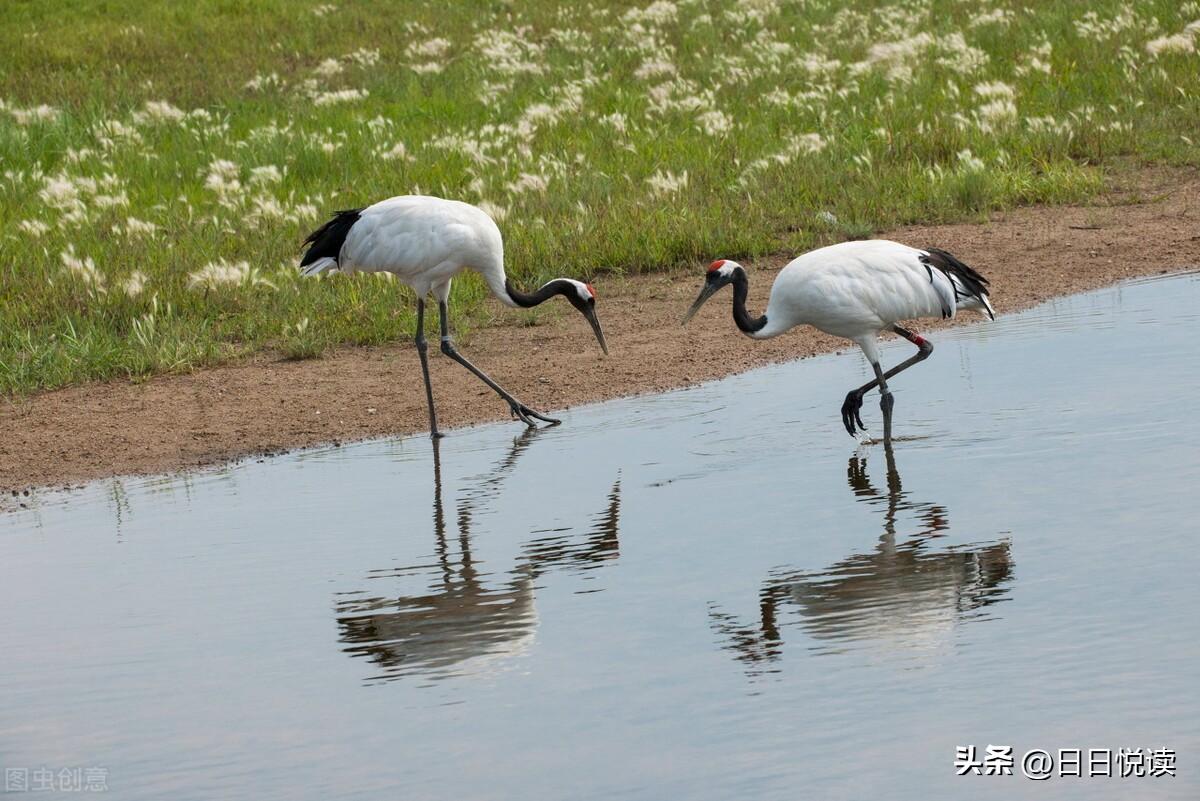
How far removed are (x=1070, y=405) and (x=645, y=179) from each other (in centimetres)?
716

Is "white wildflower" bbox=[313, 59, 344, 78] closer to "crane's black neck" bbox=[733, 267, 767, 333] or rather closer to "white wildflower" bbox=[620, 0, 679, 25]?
"white wildflower" bbox=[620, 0, 679, 25]

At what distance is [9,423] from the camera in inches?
402

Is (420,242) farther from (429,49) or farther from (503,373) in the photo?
(429,49)

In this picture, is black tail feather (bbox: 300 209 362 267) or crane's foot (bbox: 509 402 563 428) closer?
crane's foot (bbox: 509 402 563 428)

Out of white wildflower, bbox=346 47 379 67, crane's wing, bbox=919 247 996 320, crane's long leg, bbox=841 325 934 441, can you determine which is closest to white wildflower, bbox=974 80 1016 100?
crane's wing, bbox=919 247 996 320

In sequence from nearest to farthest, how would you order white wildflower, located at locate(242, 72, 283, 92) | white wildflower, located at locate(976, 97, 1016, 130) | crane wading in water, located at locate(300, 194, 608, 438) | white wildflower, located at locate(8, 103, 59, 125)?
1. crane wading in water, located at locate(300, 194, 608, 438)
2. white wildflower, located at locate(976, 97, 1016, 130)
3. white wildflower, located at locate(8, 103, 59, 125)
4. white wildflower, located at locate(242, 72, 283, 92)

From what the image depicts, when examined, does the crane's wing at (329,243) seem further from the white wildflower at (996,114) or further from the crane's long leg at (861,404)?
the white wildflower at (996,114)

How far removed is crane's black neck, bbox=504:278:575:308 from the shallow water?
4.77 ft

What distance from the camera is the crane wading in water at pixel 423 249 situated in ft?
33.9

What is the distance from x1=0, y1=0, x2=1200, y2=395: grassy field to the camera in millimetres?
12477

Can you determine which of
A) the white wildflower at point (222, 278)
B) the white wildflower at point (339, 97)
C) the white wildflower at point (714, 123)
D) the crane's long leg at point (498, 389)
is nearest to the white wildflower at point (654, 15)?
the white wildflower at point (339, 97)

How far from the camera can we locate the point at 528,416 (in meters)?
9.77

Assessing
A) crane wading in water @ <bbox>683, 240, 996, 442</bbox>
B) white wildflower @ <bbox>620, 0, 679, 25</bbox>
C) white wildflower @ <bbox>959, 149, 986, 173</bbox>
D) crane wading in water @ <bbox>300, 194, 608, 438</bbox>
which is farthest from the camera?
white wildflower @ <bbox>620, 0, 679, 25</bbox>

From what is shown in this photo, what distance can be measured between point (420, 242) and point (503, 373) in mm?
1183
